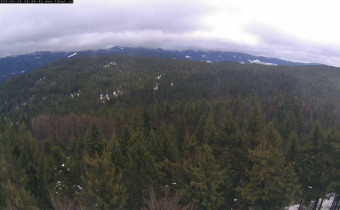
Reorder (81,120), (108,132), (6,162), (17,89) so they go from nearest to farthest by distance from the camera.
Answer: (6,162)
(108,132)
(81,120)
(17,89)

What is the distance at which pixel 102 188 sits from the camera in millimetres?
19031

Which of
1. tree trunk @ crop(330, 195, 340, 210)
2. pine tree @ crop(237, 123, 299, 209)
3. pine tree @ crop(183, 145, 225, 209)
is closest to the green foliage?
pine tree @ crop(183, 145, 225, 209)

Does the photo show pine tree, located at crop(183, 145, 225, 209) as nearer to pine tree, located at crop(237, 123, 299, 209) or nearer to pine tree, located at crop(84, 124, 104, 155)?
pine tree, located at crop(237, 123, 299, 209)

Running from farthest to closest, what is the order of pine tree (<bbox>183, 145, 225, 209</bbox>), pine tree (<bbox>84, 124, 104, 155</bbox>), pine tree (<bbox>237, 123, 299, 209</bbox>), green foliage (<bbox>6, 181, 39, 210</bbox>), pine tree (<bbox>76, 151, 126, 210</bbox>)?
pine tree (<bbox>84, 124, 104, 155</bbox>)
pine tree (<bbox>237, 123, 299, 209</bbox>)
pine tree (<bbox>183, 145, 225, 209</bbox>)
pine tree (<bbox>76, 151, 126, 210</bbox>)
green foliage (<bbox>6, 181, 39, 210</bbox>)

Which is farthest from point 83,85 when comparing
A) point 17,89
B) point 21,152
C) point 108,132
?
point 21,152

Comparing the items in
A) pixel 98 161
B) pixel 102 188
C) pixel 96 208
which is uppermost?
pixel 98 161

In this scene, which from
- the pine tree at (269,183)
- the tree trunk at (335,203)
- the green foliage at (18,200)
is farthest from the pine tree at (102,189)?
the tree trunk at (335,203)

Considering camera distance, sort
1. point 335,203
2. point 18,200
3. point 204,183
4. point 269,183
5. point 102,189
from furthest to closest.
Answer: point 335,203, point 269,183, point 204,183, point 102,189, point 18,200

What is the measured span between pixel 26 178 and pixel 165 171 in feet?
39.1

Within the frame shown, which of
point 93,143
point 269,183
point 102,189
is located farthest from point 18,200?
point 269,183

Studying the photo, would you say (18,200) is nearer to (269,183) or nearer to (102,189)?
(102,189)

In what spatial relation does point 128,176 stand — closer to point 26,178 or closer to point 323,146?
point 26,178

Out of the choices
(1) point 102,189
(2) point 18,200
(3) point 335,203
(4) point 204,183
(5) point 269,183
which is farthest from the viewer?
(3) point 335,203

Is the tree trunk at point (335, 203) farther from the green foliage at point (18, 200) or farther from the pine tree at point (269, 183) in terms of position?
the green foliage at point (18, 200)
